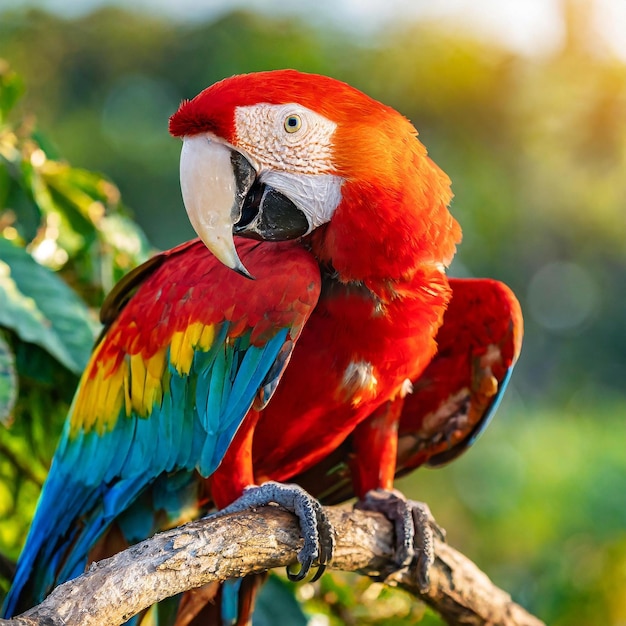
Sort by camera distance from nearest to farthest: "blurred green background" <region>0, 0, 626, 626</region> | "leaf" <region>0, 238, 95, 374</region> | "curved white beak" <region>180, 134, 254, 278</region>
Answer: "curved white beak" <region>180, 134, 254, 278</region> → "leaf" <region>0, 238, 95, 374</region> → "blurred green background" <region>0, 0, 626, 626</region>

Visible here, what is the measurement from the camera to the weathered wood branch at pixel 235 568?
96 centimetres

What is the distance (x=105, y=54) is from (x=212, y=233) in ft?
35.2

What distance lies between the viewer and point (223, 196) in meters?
1.24

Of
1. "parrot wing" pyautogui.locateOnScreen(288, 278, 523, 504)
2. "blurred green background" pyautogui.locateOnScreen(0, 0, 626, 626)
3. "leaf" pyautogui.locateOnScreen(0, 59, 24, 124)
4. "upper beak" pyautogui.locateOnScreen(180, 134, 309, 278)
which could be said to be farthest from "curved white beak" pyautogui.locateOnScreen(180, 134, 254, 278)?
"blurred green background" pyautogui.locateOnScreen(0, 0, 626, 626)

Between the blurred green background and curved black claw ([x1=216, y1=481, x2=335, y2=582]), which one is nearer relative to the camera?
curved black claw ([x1=216, y1=481, x2=335, y2=582])

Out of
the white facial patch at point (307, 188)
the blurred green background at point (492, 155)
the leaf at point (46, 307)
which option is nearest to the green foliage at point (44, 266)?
the leaf at point (46, 307)

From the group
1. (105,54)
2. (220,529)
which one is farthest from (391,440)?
(105,54)

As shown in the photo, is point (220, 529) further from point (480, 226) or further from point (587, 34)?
point (587, 34)

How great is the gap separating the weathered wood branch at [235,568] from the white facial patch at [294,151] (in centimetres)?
50

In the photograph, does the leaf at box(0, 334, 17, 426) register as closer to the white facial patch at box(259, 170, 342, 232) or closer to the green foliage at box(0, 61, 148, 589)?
the green foliage at box(0, 61, 148, 589)

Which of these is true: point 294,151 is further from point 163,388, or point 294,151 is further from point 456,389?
point 456,389

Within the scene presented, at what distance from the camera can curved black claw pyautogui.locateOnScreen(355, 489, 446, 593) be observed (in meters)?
1.50

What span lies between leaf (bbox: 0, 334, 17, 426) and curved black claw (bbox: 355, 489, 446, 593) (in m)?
0.69

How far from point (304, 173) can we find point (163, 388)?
1.48ft
